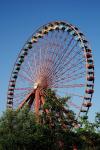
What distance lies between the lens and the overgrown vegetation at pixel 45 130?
3994 centimetres

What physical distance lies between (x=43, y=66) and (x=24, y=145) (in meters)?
12.0

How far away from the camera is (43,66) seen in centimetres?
4862

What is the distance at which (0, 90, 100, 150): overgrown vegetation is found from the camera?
39938 mm

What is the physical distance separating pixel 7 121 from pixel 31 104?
21.0ft

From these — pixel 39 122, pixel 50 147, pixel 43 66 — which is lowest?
pixel 50 147

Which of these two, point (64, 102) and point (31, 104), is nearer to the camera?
point (64, 102)

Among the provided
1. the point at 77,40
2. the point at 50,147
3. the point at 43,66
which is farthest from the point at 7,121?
the point at 77,40

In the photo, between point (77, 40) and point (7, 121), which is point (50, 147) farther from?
point (77, 40)

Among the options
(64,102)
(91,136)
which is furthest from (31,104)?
(91,136)

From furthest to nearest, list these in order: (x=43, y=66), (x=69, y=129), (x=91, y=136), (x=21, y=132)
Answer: (x=43, y=66) < (x=91, y=136) < (x=69, y=129) < (x=21, y=132)

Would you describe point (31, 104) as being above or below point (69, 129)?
above

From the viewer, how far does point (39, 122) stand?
41.9 m

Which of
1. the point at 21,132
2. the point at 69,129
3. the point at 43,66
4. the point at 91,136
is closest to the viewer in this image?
the point at 21,132

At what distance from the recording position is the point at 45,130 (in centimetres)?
4075
